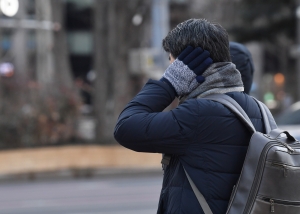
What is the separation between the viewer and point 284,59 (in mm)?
41531

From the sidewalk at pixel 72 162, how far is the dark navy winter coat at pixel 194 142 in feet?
43.3

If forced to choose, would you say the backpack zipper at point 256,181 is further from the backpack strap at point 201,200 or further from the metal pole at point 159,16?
the metal pole at point 159,16

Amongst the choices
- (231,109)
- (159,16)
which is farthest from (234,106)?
(159,16)

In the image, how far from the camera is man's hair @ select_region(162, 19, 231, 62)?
2293 mm

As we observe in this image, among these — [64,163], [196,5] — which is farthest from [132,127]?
[196,5]

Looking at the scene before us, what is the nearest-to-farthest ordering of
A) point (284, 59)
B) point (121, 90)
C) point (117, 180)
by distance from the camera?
point (117, 180) → point (121, 90) → point (284, 59)

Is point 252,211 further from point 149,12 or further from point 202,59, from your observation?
point 149,12

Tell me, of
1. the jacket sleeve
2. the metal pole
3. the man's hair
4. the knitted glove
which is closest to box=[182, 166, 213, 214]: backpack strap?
the jacket sleeve

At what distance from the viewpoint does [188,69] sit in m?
2.29

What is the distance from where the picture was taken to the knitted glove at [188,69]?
2.28 m

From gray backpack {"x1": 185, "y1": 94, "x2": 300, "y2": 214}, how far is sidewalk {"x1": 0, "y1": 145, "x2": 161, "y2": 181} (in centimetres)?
1335

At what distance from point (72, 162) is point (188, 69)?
44.7 ft

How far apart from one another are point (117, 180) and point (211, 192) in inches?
502

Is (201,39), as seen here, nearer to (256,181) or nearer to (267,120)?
(267,120)
